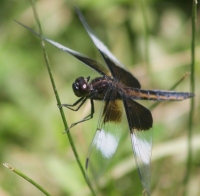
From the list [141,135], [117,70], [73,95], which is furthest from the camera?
[73,95]

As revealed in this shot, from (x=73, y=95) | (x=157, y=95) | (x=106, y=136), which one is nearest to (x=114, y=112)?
(x=106, y=136)

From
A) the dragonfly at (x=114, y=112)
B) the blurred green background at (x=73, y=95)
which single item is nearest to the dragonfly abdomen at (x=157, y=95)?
the dragonfly at (x=114, y=112)

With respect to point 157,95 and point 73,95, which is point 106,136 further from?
point 73,95

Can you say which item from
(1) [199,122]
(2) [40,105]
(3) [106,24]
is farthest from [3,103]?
(1) [199,122]

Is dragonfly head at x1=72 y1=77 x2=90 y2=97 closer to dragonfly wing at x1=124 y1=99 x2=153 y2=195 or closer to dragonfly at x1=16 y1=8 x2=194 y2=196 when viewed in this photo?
dragonfly at x1=16 y1=8 x2=194 y2=196

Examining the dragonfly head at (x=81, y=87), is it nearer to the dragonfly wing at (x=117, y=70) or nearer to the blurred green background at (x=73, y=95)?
the dragonfly wing at (x=117, y=70)

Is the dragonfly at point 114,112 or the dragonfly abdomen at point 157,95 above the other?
the dragonfly abdomen at point 157,95

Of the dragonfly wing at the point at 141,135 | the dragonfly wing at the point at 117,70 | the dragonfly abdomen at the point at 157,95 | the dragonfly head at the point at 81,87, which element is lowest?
the dragonfly wing at the point at 141,135

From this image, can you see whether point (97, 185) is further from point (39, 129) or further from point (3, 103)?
point (3, 103)
